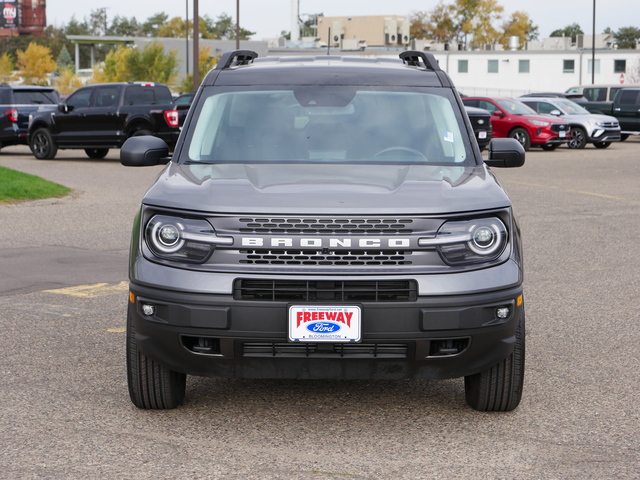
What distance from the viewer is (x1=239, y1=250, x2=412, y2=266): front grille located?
4.36m

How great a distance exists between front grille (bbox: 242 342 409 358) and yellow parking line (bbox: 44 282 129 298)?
154 inches

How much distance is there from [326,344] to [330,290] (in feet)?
0.78

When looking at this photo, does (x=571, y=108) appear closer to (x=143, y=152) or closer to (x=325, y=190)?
(x=143, y=152)

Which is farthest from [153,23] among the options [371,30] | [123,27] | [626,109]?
[626,109]

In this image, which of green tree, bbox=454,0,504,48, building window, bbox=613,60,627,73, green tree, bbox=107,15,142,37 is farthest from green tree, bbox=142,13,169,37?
building window, bbox=613,60,627,73

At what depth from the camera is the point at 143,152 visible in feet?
18.9

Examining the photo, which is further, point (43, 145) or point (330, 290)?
point (43, 145)

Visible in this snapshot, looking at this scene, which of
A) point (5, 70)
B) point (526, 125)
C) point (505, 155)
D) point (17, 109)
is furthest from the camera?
point (5, 70)

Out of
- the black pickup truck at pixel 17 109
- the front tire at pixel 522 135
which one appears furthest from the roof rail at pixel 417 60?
the front tire at pixel 522 135

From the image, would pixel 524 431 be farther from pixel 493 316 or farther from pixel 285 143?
pixel 285 143

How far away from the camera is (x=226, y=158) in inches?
215

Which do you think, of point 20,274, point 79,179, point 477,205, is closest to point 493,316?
point 477,205

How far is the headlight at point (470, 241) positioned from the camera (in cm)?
442

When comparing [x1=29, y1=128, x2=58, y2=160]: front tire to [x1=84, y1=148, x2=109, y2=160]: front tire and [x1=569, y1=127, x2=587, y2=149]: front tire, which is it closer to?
[x1=84, y1=148, x2=109, y2=160]: front tire
